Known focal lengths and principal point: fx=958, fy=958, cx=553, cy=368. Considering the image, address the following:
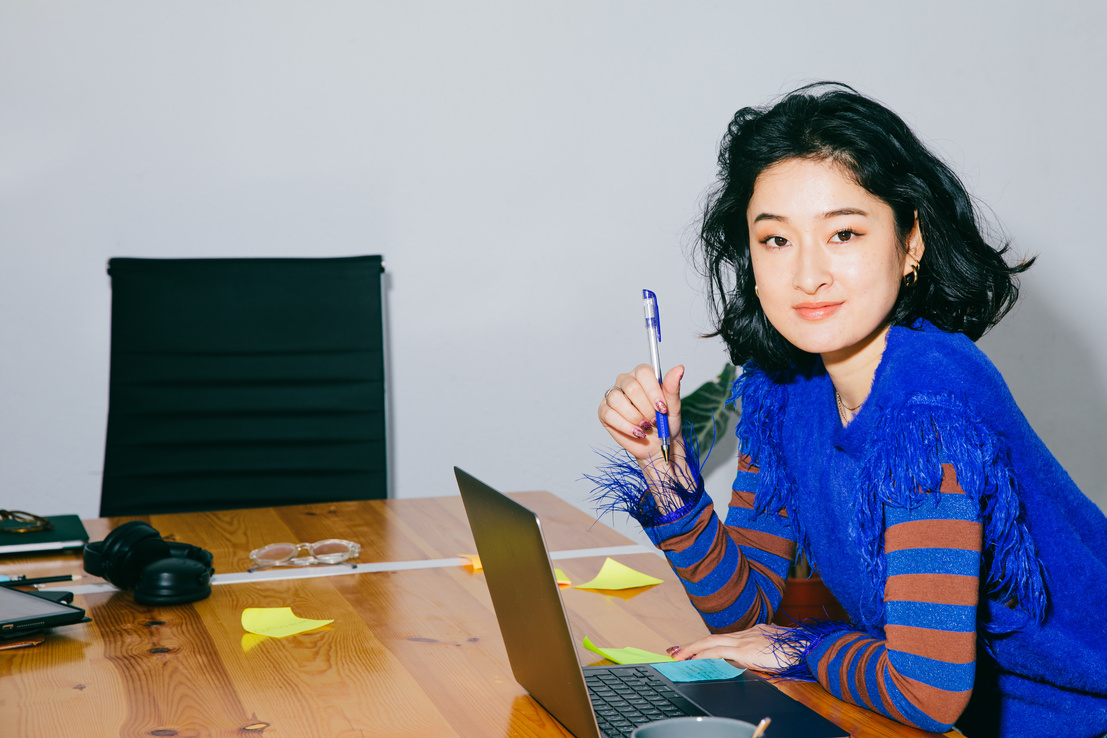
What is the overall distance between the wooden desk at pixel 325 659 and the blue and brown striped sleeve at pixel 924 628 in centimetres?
3

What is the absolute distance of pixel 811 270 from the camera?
3.26 feet

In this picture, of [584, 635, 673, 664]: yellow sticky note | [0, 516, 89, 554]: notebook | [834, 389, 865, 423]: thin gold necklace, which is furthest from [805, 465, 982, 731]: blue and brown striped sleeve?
[0, 516, 89, 554]: notebook

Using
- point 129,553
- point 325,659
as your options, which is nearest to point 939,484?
point 325,659

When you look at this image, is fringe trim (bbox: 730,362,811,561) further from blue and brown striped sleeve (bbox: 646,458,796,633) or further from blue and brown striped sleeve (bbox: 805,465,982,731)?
blue and brown striped sleeve (bbox: 805,465,982,731)

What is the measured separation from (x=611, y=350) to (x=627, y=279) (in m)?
0.20

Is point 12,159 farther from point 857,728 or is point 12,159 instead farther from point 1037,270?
point 1037,270

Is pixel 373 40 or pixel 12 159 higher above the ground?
pixel 373 40

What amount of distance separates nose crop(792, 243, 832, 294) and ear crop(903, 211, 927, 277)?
0.36 ft

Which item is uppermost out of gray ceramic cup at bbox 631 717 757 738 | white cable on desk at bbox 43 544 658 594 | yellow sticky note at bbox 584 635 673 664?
gray ceramic cup at bbox 631 717 757 738

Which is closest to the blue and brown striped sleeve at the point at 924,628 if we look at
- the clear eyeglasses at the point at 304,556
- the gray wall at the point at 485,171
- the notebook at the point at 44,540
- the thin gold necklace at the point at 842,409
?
the thin gold necklace at the point at 842,409

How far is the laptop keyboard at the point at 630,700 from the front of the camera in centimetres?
77

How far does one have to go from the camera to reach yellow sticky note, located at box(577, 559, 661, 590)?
47.6 inches

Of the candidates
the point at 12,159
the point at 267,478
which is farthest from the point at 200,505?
the point at 12,159

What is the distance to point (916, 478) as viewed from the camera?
2.82 ft
